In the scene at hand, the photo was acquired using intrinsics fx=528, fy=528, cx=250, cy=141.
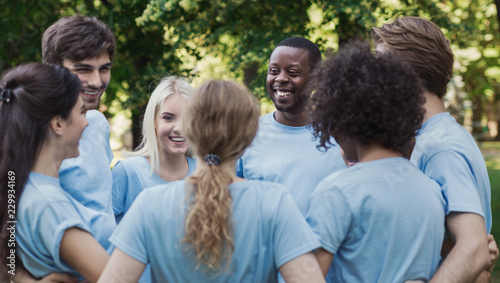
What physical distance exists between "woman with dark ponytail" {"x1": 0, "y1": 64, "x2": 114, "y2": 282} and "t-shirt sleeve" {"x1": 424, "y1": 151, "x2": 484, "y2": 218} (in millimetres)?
1489

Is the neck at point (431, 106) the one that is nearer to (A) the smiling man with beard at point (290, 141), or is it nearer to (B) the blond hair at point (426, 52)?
(B) the blond hair at point (426, 52)

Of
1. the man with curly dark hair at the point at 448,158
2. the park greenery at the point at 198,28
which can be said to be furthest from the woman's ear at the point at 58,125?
the park greenery at the point at 198,28

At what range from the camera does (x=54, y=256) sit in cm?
214

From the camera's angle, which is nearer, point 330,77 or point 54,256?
point 54,256

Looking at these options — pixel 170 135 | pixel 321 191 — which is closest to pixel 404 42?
pixel 321 191

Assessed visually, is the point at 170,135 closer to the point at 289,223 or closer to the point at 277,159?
the point at 277,159

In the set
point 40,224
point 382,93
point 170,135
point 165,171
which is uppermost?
point 382,93

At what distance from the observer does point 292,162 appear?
3385 millimetres

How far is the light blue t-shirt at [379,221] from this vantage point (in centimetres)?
211

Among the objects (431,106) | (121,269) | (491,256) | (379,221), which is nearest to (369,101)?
(379,221)

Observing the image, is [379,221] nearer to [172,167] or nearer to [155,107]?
[172,167]

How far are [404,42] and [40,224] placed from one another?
1868mm

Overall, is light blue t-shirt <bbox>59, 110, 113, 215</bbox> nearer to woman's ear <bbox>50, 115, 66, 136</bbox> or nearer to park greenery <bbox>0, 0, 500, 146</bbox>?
woman's ear <bbox>50, 115, 66, 136</bbox>

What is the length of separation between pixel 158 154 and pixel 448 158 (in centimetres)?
202
